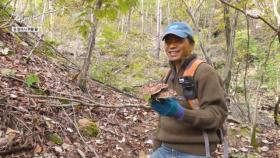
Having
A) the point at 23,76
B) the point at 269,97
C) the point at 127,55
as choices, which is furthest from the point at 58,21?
the point at 23,76

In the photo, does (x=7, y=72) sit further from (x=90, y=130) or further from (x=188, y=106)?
(x=188, y=106)

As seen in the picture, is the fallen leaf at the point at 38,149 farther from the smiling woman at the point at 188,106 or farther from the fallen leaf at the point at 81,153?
the smiling woman at the point at 188,106

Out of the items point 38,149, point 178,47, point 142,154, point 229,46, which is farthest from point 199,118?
point 229,46

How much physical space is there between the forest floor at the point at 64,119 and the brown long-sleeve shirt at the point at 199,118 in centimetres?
193

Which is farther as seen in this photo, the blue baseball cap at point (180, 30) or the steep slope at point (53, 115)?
the steep slope at point (53, 115)

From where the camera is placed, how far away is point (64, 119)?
191 inches

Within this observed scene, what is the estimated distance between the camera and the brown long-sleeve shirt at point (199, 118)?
237 cm

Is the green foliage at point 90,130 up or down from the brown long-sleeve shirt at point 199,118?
down

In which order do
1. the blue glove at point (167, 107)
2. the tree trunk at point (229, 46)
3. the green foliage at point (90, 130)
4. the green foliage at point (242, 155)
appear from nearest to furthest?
1. the blue glove at point (167, 107)
2. the green foliage at point (90, 130)
3. the green foliage at point (242, 155)
4. the tree trunk at point (229, 46)

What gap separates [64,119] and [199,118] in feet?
9.47

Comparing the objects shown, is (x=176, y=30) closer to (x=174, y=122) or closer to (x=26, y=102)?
(x=174, y=122)

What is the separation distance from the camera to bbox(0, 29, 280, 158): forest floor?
161 inches

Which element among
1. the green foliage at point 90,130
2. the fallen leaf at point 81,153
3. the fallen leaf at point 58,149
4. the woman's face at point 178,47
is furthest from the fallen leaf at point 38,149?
the woman's face at point 178,47

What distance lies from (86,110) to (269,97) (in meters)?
Result: 11.8
